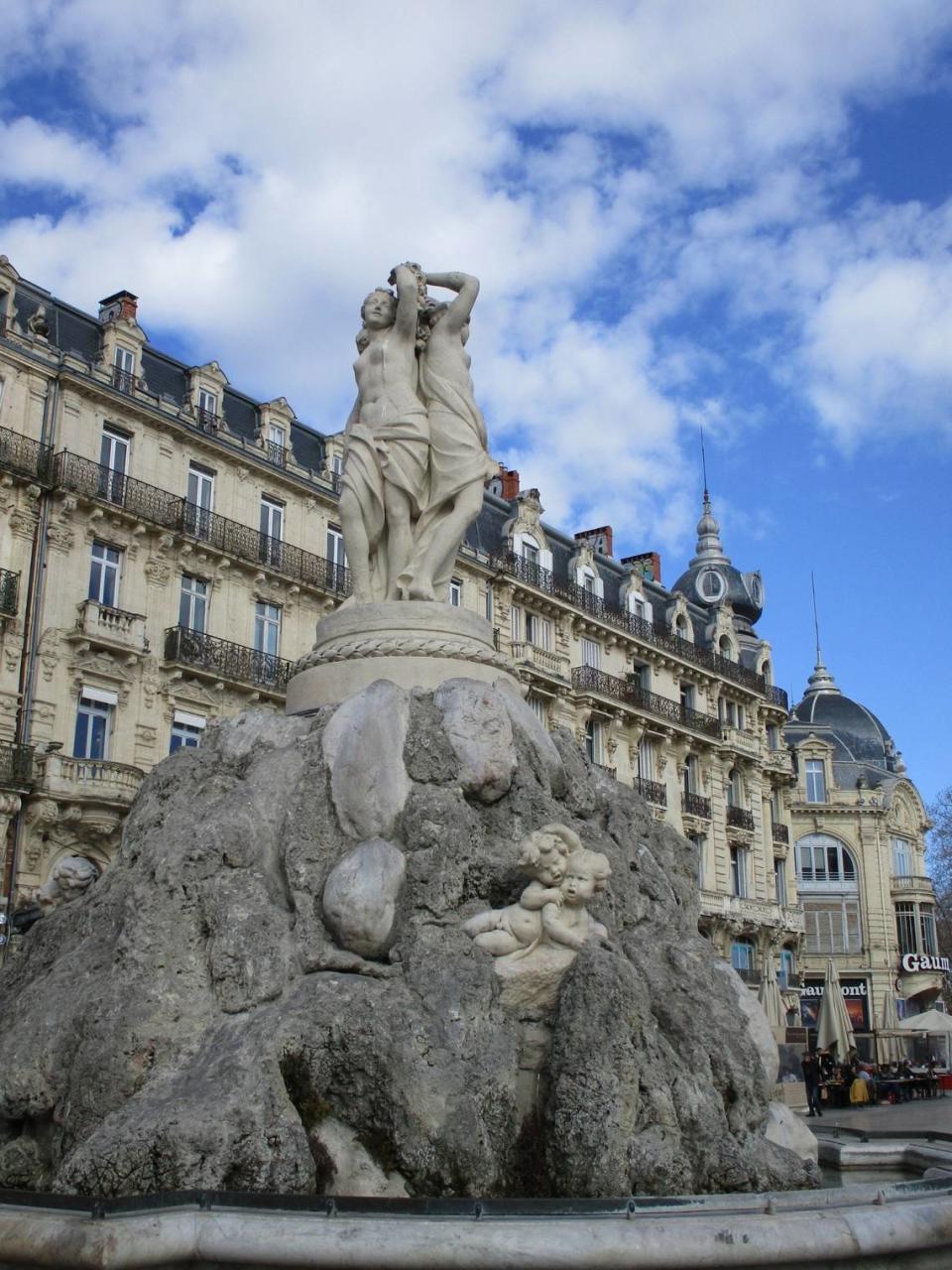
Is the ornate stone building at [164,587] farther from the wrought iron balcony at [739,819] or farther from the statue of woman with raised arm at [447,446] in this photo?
the statue of woman with raised arm at [447,446]

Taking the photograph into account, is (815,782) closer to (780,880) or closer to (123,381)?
(780,880)

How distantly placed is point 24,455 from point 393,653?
21.3 meters

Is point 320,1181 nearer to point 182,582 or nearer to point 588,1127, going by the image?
point 588,1127

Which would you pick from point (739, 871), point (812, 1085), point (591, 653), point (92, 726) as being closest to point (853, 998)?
point (739, 871)

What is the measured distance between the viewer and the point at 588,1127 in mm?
6820

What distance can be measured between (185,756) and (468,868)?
7.62 ft

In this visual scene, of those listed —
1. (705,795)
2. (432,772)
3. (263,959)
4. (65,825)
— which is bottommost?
(263,959)

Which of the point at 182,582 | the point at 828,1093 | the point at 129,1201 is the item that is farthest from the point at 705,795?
the point at 129,1201

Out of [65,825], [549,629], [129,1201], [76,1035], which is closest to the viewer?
[129,1201]

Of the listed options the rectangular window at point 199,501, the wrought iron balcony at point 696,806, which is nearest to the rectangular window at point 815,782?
the wrought iron balcony at point 696,806

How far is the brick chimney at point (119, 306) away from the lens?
33.7m

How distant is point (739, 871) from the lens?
158 ft

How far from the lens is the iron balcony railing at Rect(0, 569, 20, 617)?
2744cm

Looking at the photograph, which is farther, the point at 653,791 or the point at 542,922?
the point at 653,791
